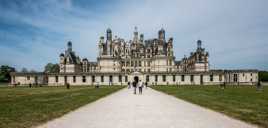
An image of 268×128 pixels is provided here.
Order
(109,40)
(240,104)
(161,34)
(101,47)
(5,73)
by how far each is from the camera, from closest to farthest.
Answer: (240,104), (109,40), (101,47), (161,34), (5,73)

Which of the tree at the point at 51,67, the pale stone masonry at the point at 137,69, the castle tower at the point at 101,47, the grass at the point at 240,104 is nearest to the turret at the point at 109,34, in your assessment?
the pale stone masonry at the point at 137,69

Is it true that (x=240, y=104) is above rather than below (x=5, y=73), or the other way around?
below

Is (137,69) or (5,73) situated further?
(5,73)

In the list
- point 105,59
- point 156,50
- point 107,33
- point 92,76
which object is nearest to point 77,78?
point 92,76

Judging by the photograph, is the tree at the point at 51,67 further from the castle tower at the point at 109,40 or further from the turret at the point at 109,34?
the turret at the point at 109,34

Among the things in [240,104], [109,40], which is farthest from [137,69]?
[240,104]

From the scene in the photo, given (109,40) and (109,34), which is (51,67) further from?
(109,40)

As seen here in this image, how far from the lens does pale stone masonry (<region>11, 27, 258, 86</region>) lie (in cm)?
7969

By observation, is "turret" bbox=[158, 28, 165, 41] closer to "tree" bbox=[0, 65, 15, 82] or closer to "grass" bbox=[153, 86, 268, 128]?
"tree" bbox=[0, 65, 15, 82]

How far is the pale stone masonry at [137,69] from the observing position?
7969 centimetres

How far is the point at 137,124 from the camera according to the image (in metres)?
9.44

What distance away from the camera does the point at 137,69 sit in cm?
9188

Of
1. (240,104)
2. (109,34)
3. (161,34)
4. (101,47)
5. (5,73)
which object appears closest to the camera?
(240,104)

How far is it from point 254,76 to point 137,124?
8590cm
